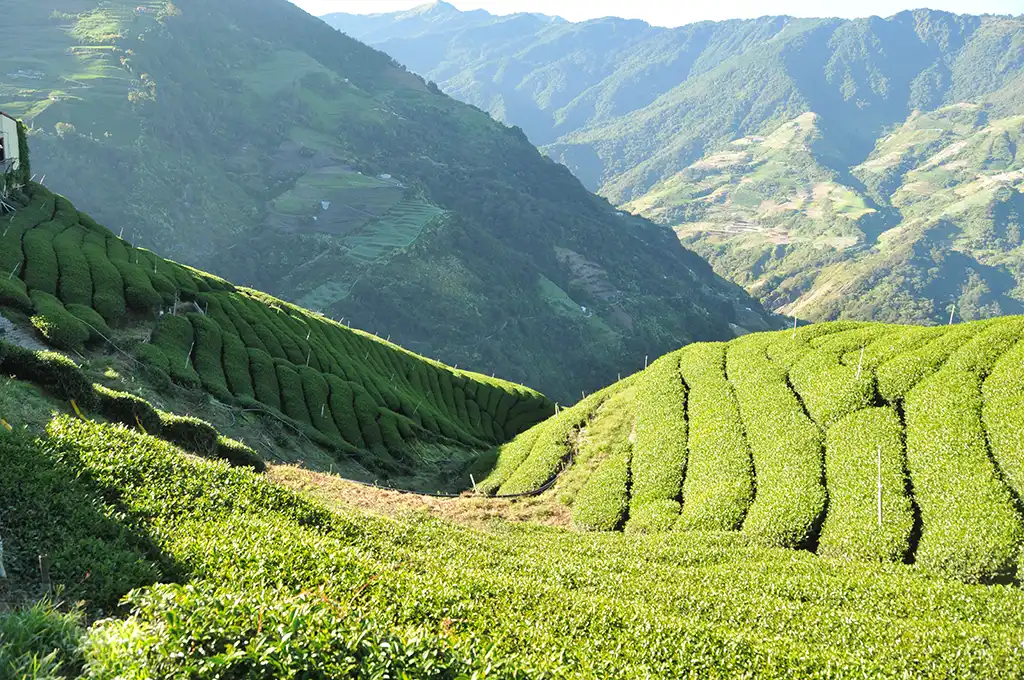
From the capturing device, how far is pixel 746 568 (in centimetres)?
2512

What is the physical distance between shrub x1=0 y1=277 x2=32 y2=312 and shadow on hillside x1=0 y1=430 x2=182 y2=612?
2833cm

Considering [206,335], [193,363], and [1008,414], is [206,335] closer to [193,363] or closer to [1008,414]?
[193,363]

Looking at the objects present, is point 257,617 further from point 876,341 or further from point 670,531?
point 876,341

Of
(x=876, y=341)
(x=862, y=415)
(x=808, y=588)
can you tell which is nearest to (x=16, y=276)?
(x=808, y=588)

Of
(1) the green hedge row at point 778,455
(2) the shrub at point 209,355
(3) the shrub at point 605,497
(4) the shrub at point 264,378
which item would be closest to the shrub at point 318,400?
(4) the shrub at point 264,378

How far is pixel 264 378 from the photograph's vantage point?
52406 mm

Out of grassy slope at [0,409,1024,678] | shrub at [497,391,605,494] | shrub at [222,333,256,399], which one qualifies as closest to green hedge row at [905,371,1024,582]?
grassy slope at [0,409,1024,678]

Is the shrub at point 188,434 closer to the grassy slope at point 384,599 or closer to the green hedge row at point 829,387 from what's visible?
the grassy slope at point 384,599

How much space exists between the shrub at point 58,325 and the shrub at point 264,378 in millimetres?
13176

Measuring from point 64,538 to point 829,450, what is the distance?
1321 inches

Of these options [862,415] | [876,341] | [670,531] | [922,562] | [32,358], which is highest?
Result: [32,358]

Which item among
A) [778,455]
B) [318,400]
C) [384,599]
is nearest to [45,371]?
[384,599]

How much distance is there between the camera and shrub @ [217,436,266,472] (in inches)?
1239

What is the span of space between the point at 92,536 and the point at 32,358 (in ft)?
52.7
